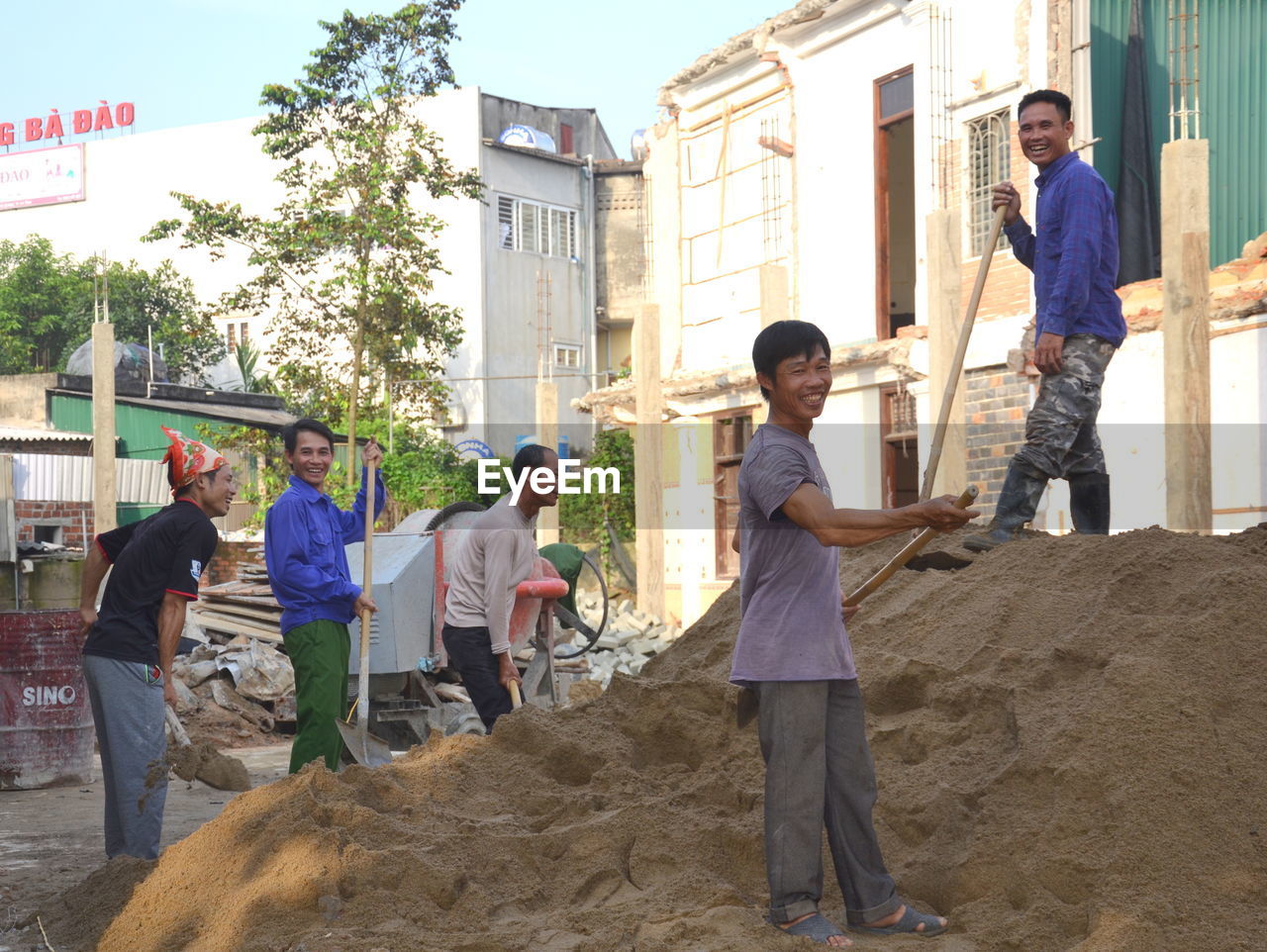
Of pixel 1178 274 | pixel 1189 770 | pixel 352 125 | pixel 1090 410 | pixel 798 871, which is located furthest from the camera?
pixel 352 125

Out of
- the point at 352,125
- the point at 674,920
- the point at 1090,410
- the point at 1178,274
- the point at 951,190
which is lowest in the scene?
the point at 674,920

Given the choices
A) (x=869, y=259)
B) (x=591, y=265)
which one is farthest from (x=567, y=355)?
(x=869, y=259)

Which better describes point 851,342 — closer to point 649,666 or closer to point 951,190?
point 951,190

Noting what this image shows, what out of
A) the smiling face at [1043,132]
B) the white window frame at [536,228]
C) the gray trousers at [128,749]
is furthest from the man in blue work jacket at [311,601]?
the white window frame at [536,228]

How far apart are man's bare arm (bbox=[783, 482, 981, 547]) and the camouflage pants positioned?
218 centimetres

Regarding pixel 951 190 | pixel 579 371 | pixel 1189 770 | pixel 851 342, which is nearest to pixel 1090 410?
pixel 1189 770

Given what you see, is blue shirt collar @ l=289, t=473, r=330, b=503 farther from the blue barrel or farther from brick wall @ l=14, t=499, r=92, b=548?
brick wall @ l=14, t=499, r=92, b=548

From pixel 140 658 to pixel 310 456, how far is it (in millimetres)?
1214

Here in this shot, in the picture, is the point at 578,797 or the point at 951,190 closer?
the point at 578,797

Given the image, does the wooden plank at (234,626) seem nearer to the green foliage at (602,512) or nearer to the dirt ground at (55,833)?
the dirt ground at (55,833)

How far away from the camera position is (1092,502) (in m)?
5.88

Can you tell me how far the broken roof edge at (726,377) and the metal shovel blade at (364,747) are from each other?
28.0ft

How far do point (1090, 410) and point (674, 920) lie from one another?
293 centimetres

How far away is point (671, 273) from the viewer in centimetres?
1845
